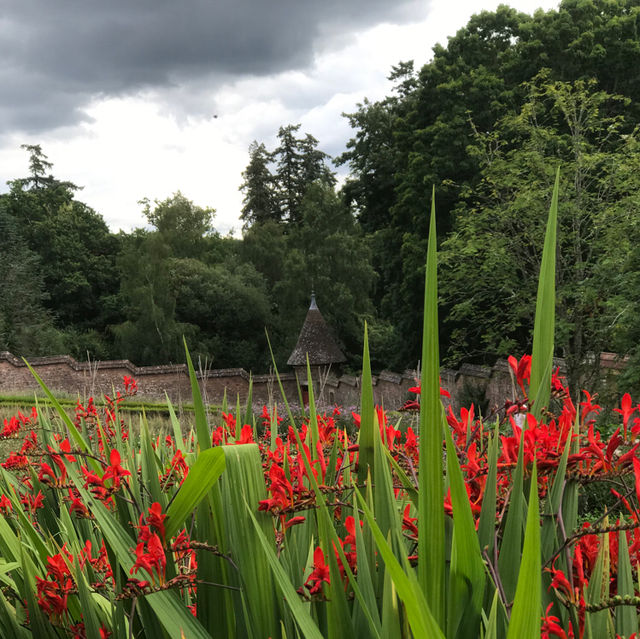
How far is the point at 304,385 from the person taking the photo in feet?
57.7

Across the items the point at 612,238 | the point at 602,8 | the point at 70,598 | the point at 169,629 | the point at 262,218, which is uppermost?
the point at 602,8

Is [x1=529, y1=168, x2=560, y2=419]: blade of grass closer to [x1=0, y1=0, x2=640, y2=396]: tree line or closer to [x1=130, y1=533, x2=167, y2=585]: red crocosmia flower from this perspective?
[x1=130, y1=533, x2=167, y2=585]: red crocosmia flower

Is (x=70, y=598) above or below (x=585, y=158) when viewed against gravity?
below

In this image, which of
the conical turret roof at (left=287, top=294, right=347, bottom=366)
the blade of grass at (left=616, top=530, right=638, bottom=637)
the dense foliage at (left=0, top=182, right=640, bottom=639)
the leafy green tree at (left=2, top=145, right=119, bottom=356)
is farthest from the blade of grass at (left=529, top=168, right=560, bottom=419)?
the leafy green tree at (left=2, top=145, right=119, bottom=356)

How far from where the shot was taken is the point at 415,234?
15656 mm

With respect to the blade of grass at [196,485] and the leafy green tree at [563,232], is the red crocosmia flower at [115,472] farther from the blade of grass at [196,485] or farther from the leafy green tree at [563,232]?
the leafy green tree at [563,232]

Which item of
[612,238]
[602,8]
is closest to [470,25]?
[602,8]

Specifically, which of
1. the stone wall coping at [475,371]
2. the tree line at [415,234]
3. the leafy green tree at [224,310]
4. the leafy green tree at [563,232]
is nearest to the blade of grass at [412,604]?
the tree line at [415,234]

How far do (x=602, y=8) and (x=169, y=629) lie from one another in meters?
18.2

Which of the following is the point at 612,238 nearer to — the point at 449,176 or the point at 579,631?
the point at 449,176

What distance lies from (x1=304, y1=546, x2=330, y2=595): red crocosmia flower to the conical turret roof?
16.3 meters

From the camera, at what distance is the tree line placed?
36.2ft

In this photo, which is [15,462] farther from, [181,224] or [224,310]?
[181,224]

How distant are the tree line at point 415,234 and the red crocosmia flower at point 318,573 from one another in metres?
5.75
